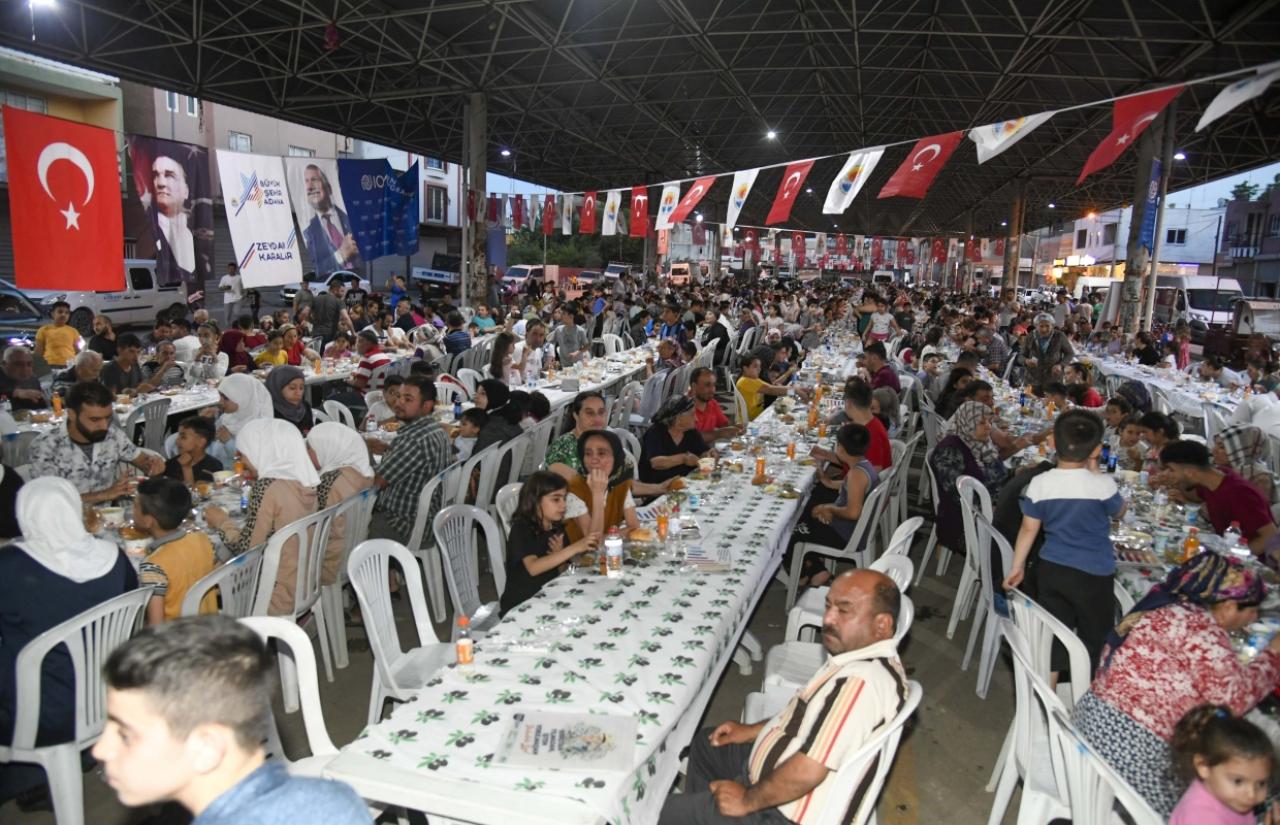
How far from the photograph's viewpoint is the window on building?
41781mm

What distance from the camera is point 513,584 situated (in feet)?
13.1

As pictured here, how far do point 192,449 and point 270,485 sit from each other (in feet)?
4.50

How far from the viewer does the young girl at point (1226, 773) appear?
7.22ft

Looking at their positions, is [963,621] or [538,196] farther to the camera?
[538,196]

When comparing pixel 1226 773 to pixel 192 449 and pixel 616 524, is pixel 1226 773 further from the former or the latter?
pixel 192 449

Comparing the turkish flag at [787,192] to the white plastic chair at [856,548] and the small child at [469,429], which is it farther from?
the white plastic chair at [856,548]

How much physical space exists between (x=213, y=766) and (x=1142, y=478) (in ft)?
21.3

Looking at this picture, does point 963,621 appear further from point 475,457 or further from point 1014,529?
point 475,457

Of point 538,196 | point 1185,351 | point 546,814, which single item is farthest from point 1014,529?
point 538,196

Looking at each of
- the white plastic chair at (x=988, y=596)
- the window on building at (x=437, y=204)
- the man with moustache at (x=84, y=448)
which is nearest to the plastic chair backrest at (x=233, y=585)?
the man with moustache at (x=84, y=448)

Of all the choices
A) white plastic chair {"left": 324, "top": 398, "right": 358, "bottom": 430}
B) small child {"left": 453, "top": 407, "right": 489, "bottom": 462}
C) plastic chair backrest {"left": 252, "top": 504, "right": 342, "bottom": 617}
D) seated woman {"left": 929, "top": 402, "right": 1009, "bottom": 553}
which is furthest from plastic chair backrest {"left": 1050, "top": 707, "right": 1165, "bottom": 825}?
white plastic chair {"left": 324, "top": 398, "right": 358, "bottom": 430}

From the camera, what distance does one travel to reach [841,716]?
2.52 metres

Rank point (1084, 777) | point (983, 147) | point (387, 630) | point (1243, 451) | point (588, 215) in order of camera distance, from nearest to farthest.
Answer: point (1084, 777) < point (387, 630) < point (1243, 451) < point (983, 147) < point (588, 215)

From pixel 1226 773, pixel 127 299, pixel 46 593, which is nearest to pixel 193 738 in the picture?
pixel 46 593
